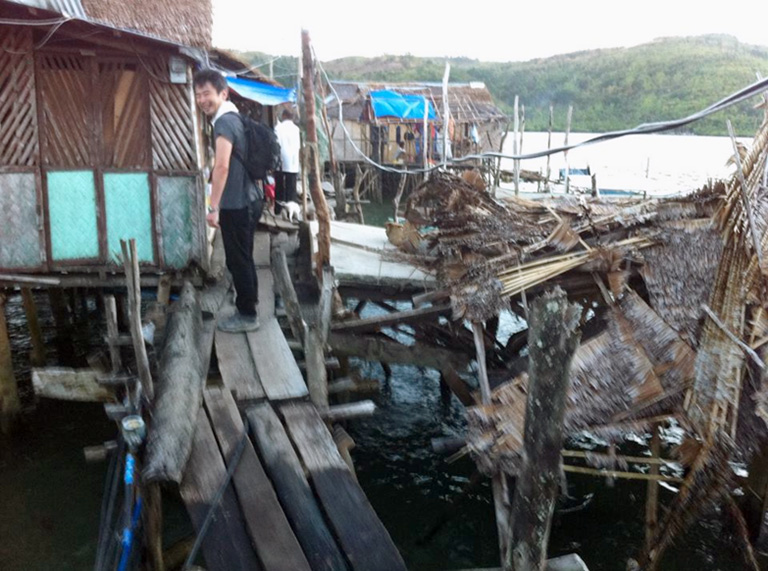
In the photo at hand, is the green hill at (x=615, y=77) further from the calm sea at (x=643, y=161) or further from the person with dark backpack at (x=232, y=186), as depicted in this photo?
the person with dark backpack at (x=232, y=186)

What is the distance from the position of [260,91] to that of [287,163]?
4957mm

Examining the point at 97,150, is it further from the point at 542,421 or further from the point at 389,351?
the point at 542,421

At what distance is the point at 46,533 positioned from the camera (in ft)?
19.1

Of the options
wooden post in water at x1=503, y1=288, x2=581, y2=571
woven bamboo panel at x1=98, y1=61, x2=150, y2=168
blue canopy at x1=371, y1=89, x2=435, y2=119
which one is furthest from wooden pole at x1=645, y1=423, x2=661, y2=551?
blue canopy at x1=371, y1=89, x2=435, y2=119

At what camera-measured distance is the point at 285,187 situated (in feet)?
36.3

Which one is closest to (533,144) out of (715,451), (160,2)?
(160,2)

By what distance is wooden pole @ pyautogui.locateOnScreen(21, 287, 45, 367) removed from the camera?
8047 millimetres

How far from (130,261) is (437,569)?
387cm

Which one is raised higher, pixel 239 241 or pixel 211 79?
pixel 211 79

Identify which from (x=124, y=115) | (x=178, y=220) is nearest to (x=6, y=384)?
(x=178, y=220)

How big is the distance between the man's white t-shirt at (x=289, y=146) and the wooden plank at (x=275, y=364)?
18.0 feet

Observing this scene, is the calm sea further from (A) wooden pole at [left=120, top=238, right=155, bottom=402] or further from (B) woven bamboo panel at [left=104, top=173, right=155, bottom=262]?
(A) wooden pole at [left=120, top=238, right=155, bottom=402]

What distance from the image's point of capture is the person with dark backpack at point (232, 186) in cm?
504

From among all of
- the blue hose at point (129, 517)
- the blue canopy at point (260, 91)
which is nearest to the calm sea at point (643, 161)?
the blue canopy at point (260, 91)
